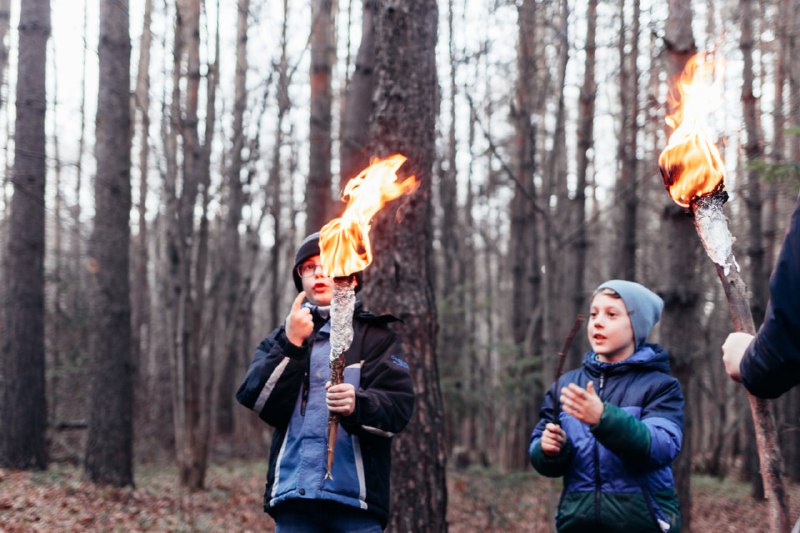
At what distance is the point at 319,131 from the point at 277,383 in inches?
383

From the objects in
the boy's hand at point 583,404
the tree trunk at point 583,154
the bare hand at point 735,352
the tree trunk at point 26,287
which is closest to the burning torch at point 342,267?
the boy's hand at point 583,404

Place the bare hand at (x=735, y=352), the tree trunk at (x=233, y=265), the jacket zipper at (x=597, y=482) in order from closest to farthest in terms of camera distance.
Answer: the bare hand at (x=735, y=352), the jacket zipper at (x=597, y=482), the tree trunk at (x=233, y=265)

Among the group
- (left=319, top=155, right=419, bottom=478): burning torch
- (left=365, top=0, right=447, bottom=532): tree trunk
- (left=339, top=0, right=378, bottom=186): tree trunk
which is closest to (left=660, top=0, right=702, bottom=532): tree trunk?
(left=365, top=0, right=447, bottom=532): tree trunk

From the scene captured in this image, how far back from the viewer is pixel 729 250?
7.91 ft

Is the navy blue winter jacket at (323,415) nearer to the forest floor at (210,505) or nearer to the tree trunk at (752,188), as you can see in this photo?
the forest floor at (210,505)

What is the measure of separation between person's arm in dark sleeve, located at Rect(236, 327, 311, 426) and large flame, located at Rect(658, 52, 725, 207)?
6.11 ft

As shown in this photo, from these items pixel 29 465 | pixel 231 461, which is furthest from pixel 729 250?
pixel 231 461

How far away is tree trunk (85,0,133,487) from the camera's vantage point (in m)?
11.2

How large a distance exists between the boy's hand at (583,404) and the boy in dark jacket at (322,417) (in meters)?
0.78

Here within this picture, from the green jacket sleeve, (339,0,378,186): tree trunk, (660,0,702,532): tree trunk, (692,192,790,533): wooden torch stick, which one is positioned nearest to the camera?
(692,192,790,533): wooden torch stick

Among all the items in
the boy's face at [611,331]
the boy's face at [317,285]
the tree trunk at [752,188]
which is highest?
the tree trunk at [752,188]

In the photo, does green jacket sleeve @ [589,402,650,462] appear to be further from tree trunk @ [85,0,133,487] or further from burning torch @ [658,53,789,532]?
tree trunk @ [85,0,133,487]

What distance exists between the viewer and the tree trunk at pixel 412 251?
5781 millimetres

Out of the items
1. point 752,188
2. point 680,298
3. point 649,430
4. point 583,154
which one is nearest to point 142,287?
A: point 583,154
